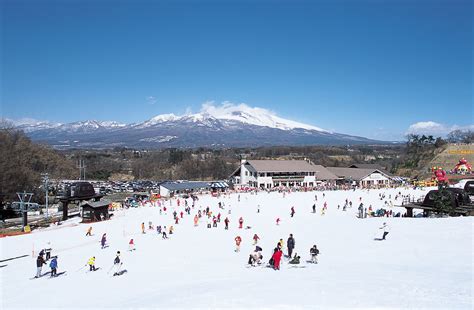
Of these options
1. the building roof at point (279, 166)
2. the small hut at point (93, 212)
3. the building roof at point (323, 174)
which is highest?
the building roof at point (279, 166)

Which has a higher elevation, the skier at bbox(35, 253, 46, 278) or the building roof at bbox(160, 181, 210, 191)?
the building roof at bbox(160, 181, 210, 191)

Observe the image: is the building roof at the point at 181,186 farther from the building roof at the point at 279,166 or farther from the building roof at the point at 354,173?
the building roof at the point at 354,173

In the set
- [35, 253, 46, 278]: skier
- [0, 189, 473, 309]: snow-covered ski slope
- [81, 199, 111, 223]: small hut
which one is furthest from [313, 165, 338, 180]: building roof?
[35, 253, 46, 278]: skier

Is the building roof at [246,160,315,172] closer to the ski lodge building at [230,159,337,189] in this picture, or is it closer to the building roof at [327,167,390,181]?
the ski lodge building at [230,159,337,189]

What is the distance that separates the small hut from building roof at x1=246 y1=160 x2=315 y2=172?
104 feet

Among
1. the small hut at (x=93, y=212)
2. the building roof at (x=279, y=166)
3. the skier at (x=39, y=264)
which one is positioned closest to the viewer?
the skier at (x=39, y=264)

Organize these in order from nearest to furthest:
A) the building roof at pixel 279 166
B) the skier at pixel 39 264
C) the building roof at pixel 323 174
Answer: the skier at pixel 39 264 < the building roof at pixel 279 166 < the building roof at pixel 323 174

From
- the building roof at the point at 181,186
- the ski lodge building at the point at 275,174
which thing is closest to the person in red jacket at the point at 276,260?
the building roof at the point at 181,186

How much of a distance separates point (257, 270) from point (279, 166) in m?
50.6

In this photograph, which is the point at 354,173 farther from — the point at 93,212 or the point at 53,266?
the point at 53,266

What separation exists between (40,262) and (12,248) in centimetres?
877

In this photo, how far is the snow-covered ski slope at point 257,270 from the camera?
11.6 m

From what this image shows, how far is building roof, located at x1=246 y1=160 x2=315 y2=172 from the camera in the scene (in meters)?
64.4

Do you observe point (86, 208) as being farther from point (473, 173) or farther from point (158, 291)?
point (473, 173)
